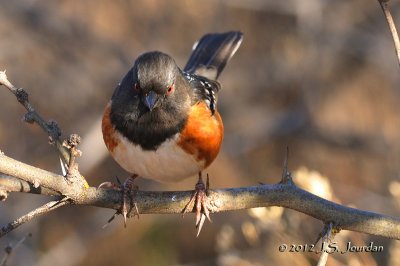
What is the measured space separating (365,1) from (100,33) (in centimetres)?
221

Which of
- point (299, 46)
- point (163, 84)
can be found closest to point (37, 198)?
point (299, 46)

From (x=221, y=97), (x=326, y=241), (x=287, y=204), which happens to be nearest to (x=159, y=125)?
(x=287, y=204)

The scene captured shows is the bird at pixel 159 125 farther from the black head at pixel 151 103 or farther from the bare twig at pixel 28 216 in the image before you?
the bare twig at pixel 28 216

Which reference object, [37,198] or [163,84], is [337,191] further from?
[163,84]

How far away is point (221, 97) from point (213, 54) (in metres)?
1.84

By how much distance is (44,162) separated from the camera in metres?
5.30

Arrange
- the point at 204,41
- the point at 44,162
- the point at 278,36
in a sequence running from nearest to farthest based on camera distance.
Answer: the point at 204,41
the point at 44,162
the point at 278,36

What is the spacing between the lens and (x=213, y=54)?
3.54 metres

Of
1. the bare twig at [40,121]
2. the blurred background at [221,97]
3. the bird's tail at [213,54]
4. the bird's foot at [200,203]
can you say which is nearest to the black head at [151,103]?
the bird's foot at [200,203]

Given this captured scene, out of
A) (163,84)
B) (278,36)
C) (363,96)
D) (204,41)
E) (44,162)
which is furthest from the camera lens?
(363,96)

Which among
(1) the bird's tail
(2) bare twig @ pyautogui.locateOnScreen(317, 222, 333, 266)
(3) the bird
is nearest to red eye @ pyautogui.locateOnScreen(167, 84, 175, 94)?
(3) the bird

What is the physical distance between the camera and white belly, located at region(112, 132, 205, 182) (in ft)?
7.95

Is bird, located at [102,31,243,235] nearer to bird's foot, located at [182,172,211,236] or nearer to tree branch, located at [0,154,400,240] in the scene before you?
bird's foot, located at [182,172,211,236]

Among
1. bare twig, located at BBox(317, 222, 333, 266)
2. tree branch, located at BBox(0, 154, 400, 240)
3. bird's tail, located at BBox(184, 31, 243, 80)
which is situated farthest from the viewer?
bird's tail, located at BBox(184, 31, 243, 80)
